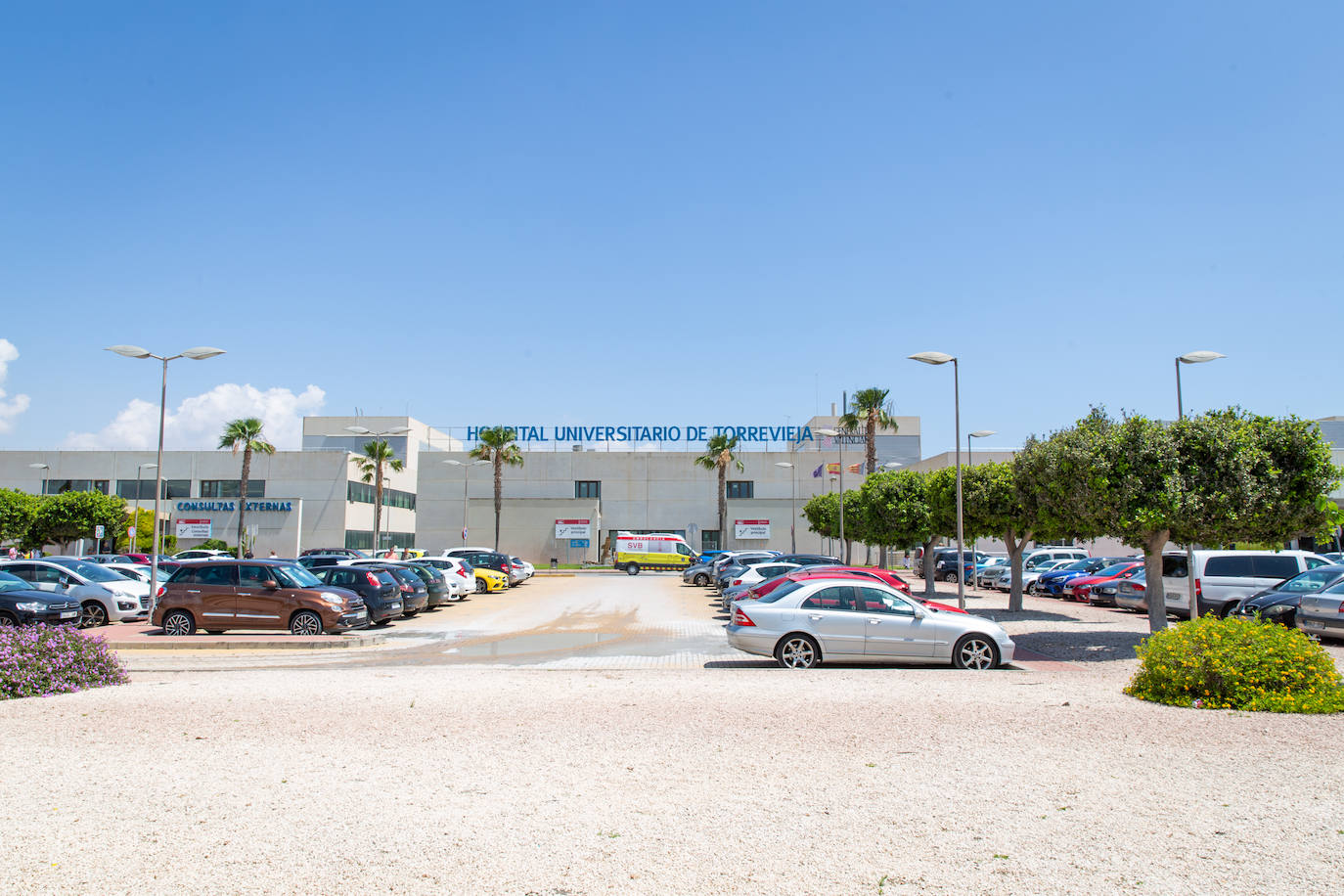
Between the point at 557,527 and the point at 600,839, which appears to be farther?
the point at 557,527

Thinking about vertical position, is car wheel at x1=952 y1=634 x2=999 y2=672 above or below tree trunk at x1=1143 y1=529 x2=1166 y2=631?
below

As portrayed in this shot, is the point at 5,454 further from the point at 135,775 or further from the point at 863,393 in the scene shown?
the point at 135,775

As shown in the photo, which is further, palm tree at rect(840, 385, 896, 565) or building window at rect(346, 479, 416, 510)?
building window at rect(346, 479, 416, 510)

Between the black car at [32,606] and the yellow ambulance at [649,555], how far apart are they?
36.8m

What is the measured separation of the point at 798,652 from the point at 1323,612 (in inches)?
436

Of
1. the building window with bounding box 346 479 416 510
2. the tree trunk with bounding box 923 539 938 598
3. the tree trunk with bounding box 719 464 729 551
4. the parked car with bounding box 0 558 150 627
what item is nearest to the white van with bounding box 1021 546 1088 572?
the tree trunk with bounding box 923 539 938 598

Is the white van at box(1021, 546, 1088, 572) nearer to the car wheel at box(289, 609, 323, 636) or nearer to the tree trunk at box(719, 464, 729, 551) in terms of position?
the tree trunk at box(719, 464, 729, 551)

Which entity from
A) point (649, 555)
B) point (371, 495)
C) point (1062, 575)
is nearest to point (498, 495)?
point (649, 555)

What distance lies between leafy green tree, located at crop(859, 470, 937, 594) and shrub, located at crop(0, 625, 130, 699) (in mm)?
26494

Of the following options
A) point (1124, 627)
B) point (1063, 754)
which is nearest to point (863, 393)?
point (1124, 627)

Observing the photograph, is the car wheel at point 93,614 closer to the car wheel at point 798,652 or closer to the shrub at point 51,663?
the shrub at point 51,663

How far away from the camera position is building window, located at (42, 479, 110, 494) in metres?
68.8

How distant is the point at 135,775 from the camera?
278 inches

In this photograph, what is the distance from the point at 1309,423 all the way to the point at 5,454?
269 ft
